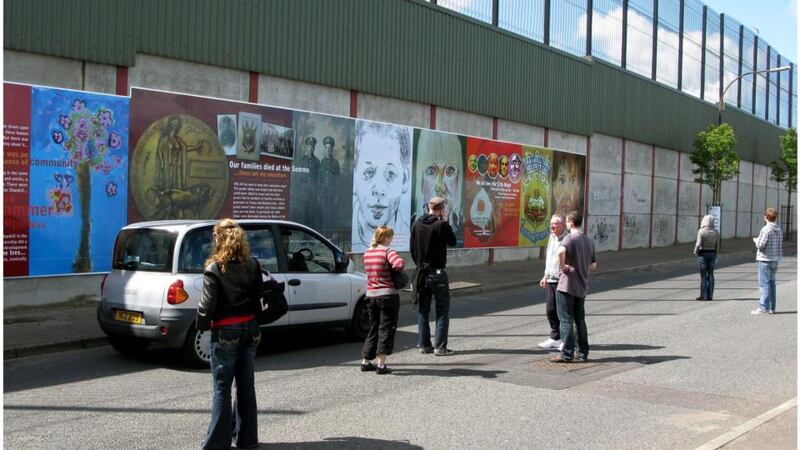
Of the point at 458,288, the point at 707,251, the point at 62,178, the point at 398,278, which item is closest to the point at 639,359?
the point at 398,278

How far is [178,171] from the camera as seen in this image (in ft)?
45.0

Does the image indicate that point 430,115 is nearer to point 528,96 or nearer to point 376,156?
point 376,156

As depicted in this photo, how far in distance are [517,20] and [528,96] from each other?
90.9 inches

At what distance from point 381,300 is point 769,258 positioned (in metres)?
8.19

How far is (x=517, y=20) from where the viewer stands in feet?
76.4

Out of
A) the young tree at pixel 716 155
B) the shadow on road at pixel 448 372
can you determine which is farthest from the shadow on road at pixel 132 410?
the young tree at pixel 716 155

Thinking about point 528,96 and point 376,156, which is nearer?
point 376,156

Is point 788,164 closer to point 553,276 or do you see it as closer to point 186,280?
point 553,276

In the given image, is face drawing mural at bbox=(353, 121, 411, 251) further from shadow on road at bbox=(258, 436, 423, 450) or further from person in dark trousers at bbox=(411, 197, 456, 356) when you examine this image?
shadow on road at bbox=(258, 436, 423, 450)

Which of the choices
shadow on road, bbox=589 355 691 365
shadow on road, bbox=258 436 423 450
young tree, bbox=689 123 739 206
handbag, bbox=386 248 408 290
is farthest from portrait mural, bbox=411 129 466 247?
young tree, bbox=689 123 739 206

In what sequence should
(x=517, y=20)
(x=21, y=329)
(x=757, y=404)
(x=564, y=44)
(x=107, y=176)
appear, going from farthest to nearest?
(x=564, y=44), (x=517, y=20), (x=107, y=176), (x=21, y=329), (x=757, y=404)

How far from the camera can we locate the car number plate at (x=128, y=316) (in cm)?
821

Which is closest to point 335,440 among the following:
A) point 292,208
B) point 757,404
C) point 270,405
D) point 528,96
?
point 270,405

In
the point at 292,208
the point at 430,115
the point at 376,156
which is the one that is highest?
the point at 430,115
